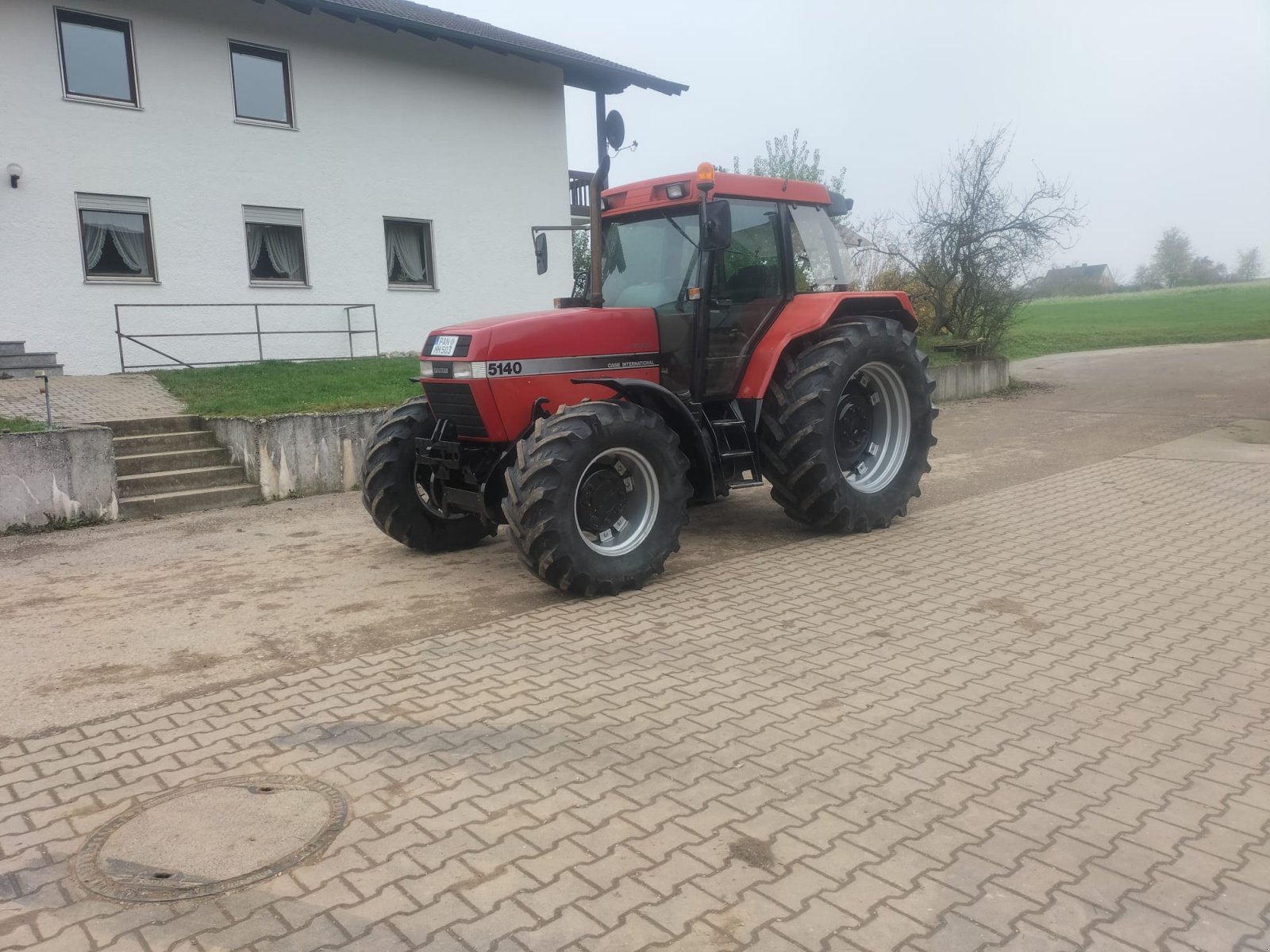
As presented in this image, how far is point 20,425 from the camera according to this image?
816 centimetres

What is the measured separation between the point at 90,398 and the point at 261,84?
7483 mm

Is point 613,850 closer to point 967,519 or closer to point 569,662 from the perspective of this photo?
point 569,662

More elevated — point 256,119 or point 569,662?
point 256,119

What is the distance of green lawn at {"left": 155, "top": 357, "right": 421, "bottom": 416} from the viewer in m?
9.76

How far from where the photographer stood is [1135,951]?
7.66 ft

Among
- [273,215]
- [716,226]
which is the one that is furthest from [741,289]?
[273,215]

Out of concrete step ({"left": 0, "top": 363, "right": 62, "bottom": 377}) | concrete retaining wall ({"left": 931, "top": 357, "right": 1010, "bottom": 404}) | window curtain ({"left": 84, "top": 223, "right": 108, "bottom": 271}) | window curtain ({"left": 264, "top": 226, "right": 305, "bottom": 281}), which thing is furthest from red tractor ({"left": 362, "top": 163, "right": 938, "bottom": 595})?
window curtain ({"left": 264, "top": 226, "right": 305, "bottom": 281})

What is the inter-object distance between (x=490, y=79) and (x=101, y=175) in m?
7.44

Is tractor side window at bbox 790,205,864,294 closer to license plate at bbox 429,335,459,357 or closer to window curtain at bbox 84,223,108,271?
license plate at bbox 429,335,459,357

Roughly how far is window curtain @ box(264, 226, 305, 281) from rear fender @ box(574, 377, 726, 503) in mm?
11515

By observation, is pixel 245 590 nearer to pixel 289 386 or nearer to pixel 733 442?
pixel 733 442

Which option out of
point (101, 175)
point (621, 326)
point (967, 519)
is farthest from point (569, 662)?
point (101, 175)

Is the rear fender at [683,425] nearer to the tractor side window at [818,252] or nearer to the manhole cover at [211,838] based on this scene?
the tractor side window at [818,252]

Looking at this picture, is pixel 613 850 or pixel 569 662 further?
pixel 569 662
